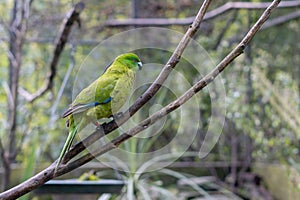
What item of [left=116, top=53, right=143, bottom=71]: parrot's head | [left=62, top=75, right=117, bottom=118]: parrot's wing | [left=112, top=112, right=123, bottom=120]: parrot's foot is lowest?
[left=112, top=112, right=123, bottom=120]: parrot's foot

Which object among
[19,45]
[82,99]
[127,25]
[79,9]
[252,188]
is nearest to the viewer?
[82,99]

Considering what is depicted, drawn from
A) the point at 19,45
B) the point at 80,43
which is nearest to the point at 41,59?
the point at 80,43

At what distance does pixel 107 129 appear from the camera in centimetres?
50

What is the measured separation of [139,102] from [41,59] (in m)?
2.06

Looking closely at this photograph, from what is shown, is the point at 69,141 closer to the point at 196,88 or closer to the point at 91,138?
the point at 91,138

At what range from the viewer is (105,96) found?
1.58ft

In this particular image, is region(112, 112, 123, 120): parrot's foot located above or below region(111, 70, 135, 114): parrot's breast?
below

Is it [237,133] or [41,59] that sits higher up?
[41,59]

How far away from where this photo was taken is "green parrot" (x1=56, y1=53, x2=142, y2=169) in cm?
48

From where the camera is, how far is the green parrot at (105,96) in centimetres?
48

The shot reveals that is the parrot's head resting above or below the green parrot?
above

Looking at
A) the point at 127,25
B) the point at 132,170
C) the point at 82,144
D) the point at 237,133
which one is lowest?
the point at 82,144

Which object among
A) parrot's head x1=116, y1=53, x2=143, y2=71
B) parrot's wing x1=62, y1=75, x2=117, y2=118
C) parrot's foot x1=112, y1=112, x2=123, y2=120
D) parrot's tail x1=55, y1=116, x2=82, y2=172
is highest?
parrot's head x1=116, y1=53, x2=143, y2=71

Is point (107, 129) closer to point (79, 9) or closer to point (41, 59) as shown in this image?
point (79, 9)
